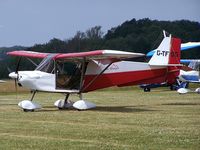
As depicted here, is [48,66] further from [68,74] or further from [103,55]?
[103,55]

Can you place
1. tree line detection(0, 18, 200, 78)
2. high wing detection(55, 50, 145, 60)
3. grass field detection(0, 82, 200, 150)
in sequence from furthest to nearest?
tree line detection(0, 18, 200, 78) → high wing detection(55, 50, 145, 60) → grass field detection(0, 82, 200, 150)

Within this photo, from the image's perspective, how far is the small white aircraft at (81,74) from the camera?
18123 millimetres

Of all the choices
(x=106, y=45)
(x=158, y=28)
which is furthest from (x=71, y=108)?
(x=158, y=28)

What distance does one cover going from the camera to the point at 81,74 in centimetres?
1911

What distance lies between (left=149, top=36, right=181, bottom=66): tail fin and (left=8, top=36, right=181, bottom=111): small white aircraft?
697mm

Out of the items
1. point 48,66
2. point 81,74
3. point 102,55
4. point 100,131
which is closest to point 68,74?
point 81,74

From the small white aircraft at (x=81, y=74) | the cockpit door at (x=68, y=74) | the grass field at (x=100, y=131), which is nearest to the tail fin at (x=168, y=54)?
the small white aircraft at (x=81, y=74)

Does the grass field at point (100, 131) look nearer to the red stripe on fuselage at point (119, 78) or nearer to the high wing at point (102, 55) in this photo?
the high wing at point (102, 55)

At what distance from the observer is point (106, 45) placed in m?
81.8

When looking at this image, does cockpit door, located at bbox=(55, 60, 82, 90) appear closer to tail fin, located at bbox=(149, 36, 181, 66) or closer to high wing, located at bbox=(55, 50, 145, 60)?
high wing, located at bbox=(55, 50, 145, 60)

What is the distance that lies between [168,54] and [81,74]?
4.63 meters

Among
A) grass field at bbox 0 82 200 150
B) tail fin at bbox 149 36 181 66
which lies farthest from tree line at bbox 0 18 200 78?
grass field at bbox 0 82 200 150

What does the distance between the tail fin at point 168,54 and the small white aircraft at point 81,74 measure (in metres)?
0.70

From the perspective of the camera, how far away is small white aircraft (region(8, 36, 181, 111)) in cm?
1812
